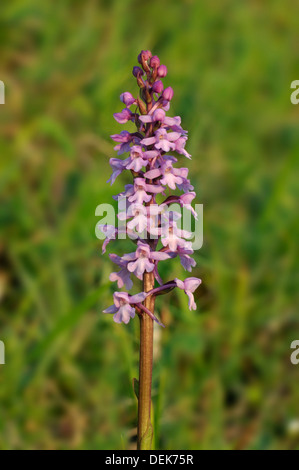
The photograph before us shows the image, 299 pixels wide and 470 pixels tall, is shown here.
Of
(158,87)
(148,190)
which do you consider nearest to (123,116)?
(158,87)

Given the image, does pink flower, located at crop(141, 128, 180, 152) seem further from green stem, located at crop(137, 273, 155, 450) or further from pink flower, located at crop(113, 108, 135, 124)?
green stem, located at crop(137, 273, 155, 450)

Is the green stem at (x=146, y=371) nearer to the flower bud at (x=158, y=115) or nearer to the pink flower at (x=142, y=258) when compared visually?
the pink flower at (x=142, y=258)

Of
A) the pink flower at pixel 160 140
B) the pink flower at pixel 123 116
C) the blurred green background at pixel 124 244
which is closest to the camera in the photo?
the pink flower at pixel 160 140

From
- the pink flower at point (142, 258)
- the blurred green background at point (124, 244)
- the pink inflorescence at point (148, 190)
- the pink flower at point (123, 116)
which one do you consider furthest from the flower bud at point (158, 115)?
the blurred green background at point (124, 244)

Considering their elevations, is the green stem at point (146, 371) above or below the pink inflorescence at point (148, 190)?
below

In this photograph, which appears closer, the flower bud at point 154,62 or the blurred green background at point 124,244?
the flower bud at point 154,62

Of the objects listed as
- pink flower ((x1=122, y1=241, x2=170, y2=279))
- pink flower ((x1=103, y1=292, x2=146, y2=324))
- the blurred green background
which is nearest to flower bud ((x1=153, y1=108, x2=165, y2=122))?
pink flower ((x1=122, y1=241, x2=170, y2=279))

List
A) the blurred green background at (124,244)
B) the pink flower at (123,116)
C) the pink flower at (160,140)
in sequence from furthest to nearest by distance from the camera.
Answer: the blurred green background at (124,244) < the pink flower at (123,116) < the pink flower at (160,140)

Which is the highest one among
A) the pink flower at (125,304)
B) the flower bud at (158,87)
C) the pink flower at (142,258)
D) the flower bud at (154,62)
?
the flower bud at (154,62)

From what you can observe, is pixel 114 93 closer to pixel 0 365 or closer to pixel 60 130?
pixel 60 130

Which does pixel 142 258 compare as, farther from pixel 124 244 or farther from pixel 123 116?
pixel 124 244
